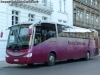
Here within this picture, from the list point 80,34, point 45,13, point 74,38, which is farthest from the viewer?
point 45,13

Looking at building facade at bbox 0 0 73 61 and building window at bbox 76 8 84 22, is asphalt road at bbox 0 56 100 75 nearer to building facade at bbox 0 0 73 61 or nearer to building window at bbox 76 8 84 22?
building facade at bbox 0 0 73 61

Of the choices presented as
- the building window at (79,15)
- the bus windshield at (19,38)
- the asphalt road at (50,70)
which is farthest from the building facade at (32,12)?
the asphalt road at (50,70)

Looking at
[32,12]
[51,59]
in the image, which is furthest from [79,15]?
[51,59]

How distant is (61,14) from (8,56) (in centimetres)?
1887

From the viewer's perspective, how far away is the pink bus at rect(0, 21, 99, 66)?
54.2 ft

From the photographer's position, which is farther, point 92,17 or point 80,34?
point 92,17

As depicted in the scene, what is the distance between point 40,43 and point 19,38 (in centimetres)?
157

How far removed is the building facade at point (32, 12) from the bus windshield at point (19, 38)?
5.69 meters

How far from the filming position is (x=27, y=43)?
16.5m

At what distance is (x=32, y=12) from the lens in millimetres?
27609

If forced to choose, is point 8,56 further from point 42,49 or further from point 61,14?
point 61,14

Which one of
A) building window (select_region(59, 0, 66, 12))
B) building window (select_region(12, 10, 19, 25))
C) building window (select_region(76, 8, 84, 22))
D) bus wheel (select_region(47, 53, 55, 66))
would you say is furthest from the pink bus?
building window (select_region(76, 8, 84, 22))

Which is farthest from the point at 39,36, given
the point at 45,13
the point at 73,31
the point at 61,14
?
the point at 61,14

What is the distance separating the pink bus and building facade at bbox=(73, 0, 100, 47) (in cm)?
1884
